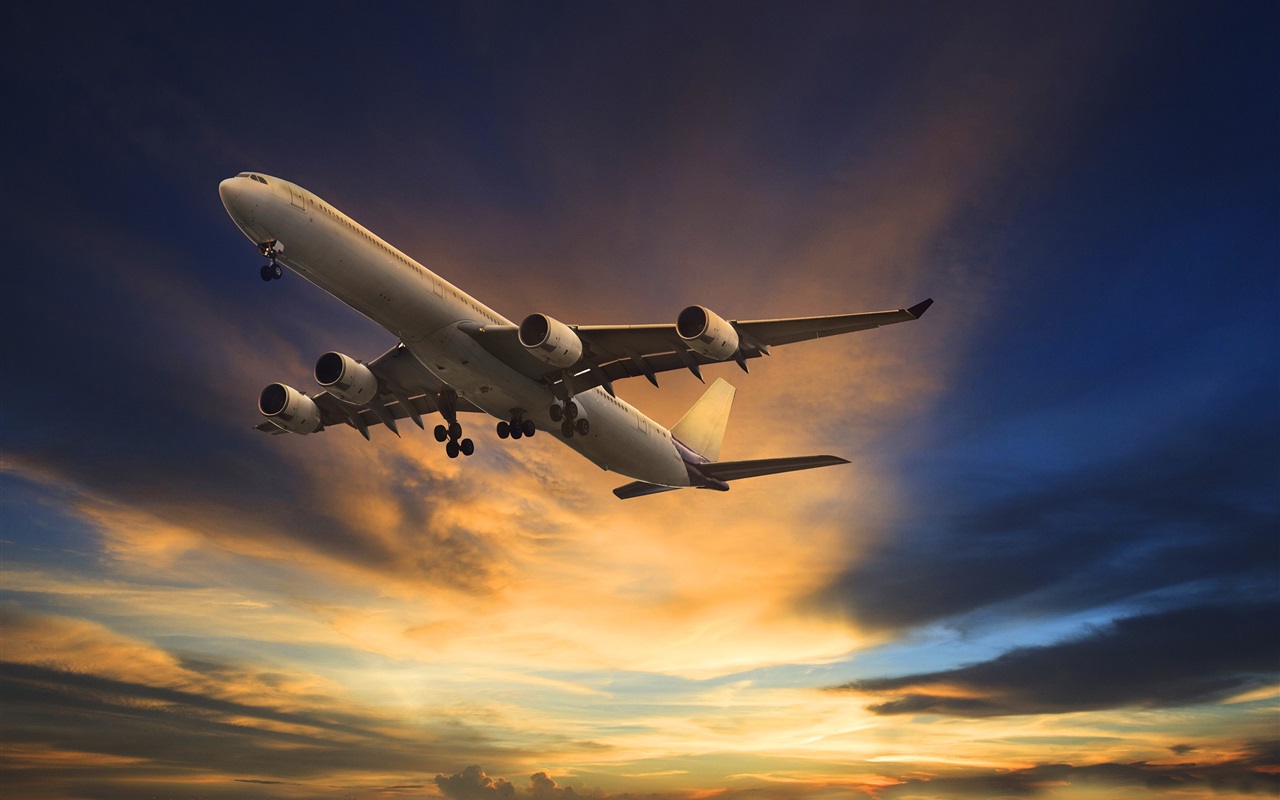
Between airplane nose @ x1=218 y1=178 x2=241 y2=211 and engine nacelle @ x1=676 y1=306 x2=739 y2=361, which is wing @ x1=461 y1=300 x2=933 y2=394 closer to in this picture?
engine nacelle @ x1=676 y1=306 x2=739 y2=361

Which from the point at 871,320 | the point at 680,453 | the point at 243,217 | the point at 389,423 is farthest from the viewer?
the point at 680,453

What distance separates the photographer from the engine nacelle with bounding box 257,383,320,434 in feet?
135

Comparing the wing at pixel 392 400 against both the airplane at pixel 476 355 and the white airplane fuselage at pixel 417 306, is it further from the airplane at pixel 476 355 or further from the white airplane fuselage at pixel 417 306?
the white airplane fuselage at pixel 417 306

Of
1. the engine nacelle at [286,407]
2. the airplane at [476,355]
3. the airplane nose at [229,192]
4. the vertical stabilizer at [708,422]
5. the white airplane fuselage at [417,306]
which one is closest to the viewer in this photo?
the airplane nose at [229,192]

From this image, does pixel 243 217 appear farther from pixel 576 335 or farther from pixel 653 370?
pixel 653 370

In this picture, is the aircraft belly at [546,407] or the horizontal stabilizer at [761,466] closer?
the aircraft belly at [546,407]

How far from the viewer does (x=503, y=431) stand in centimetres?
4066

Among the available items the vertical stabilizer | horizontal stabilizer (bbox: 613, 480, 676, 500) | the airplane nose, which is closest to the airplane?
the airplane nose

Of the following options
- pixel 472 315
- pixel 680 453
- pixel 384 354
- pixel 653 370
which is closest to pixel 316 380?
pixel 384 354

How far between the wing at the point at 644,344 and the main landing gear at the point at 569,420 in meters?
1.12

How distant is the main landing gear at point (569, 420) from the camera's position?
38469 millimetres

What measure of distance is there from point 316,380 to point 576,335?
12442mm

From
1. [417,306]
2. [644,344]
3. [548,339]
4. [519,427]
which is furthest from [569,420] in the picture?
[417,306]

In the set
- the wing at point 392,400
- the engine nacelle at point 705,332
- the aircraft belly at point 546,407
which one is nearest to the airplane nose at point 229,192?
the aircraft belly at point 546,407
